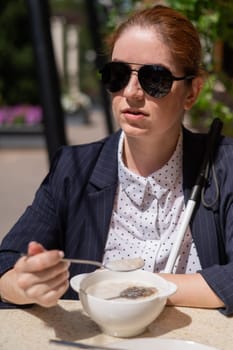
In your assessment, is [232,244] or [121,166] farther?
[121,166]

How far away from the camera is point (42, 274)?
4.37ft

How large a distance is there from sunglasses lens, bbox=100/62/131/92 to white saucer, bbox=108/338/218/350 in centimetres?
80

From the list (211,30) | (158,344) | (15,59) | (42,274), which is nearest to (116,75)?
(42,274)

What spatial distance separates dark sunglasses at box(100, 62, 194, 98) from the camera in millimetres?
1754

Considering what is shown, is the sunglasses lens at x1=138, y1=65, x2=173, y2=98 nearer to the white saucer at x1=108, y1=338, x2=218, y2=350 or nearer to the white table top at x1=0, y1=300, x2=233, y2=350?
the white table top at x1=0, y1=300, x2=233, y2=350

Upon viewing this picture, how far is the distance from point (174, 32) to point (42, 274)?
0.90 metres

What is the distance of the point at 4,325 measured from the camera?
4.82ft

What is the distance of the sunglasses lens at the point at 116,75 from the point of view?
177 centimetres

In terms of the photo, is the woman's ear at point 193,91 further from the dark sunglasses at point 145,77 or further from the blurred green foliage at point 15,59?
the blurred green foliage at point 15,59

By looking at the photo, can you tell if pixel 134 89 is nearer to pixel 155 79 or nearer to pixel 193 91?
pixel 155 79

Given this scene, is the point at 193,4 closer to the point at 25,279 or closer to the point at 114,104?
the point at 114,104

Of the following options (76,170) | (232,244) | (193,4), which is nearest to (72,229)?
(76,170)

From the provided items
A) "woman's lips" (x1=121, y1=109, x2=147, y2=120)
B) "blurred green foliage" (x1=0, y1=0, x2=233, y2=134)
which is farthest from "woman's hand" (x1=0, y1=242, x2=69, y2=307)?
"blurred green foliage" (x1=0, y1=0, x2=233, y2=134)

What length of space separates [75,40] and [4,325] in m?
22.4
